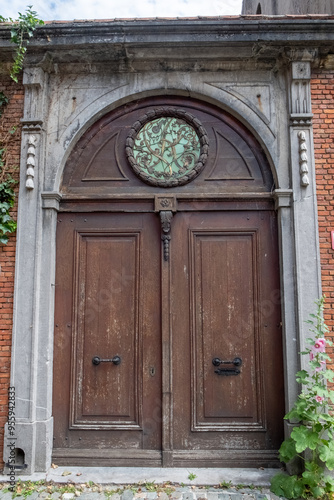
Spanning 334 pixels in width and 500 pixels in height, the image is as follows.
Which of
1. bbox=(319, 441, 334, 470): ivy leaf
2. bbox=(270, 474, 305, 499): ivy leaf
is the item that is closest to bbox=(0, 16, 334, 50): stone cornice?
bbox=(319, 441, 334, 470): ivy leaf

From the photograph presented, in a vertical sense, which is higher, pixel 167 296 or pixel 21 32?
pixel 21 32

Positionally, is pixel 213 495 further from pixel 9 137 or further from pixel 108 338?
pixel 9 137

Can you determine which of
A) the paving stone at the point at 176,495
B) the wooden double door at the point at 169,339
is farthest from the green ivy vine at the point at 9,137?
the paving stone at the point at 176,495

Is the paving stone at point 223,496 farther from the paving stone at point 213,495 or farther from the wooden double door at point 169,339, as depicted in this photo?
the wooden double door at point 169,339

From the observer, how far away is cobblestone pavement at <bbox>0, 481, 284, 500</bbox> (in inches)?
157

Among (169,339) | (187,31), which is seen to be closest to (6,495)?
(169,339)

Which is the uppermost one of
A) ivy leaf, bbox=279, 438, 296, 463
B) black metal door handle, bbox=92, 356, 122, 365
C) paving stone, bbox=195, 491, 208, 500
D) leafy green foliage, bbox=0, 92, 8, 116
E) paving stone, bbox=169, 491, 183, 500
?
leafy green foliage, bbox=0, 92, 8, 116

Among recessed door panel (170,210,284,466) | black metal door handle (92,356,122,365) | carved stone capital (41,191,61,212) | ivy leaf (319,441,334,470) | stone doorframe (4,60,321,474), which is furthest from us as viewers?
carved stone capital (41,191,61,212)

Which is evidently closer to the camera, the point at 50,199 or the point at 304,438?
the point at 304,438

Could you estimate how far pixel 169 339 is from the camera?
189 inches

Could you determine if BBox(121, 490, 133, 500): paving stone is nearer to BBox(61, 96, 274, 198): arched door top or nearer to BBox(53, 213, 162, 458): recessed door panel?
BBox(53, 213, 162, 458): recessed door panel

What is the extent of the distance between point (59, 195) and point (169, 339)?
221 centimetres

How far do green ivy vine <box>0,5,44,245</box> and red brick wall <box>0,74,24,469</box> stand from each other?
0.07 m

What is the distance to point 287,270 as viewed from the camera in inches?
185
